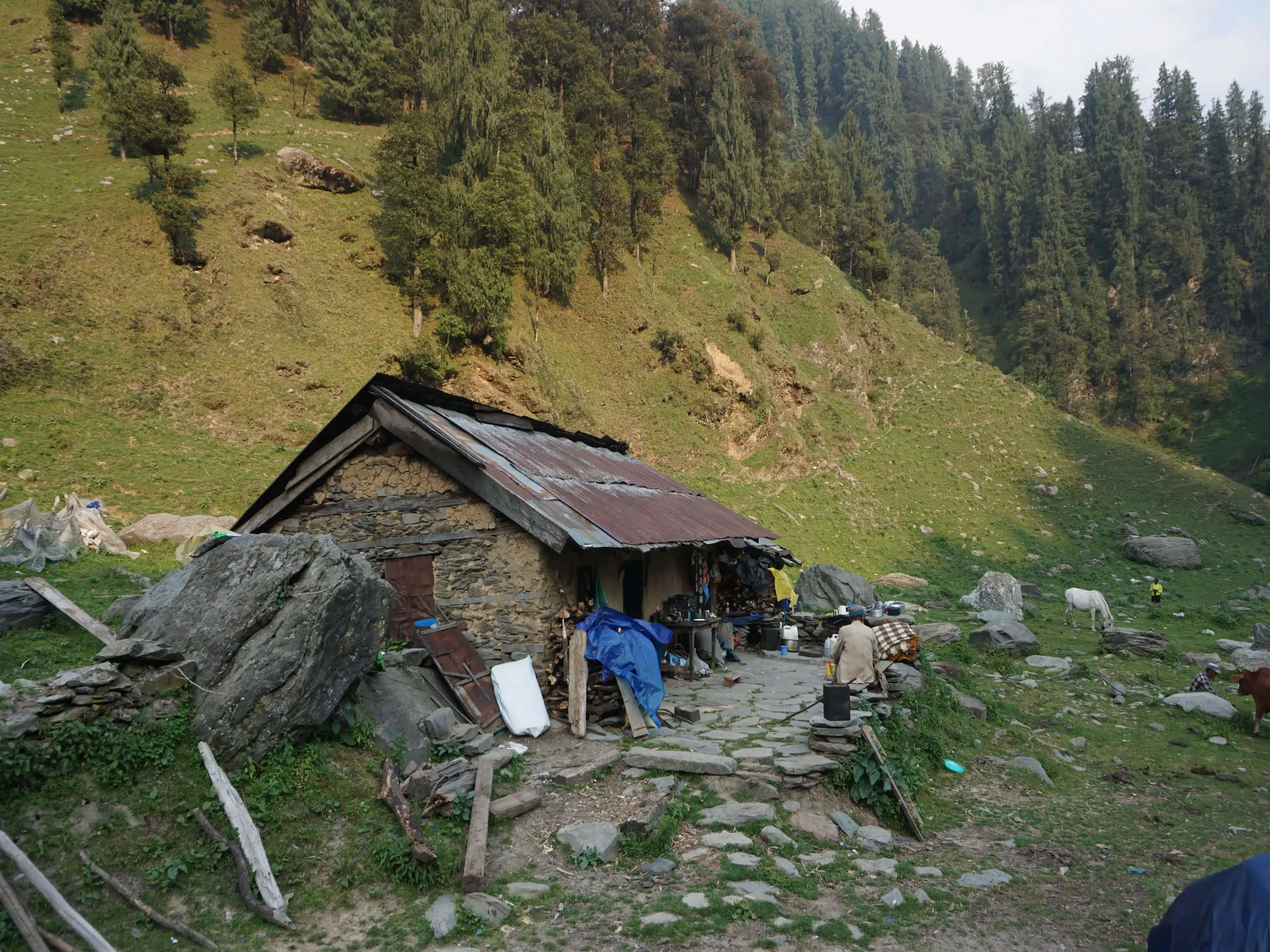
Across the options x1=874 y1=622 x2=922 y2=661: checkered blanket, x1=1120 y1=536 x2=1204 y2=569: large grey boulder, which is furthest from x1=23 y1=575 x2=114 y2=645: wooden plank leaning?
x1=1120 y1=536 x2=1204 y2=569: large grey boulder

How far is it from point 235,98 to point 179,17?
23144 millimetres

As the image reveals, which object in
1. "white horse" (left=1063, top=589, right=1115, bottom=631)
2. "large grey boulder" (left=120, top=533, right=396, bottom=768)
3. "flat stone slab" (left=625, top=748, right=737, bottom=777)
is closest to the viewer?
"large grey boulder" (left=120, top=533, right=396, bottom=768)

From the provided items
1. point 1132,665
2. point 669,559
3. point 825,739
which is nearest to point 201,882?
point 825,739

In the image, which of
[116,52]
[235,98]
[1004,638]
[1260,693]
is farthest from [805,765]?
[116,52]

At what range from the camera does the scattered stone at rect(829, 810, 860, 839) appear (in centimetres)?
852

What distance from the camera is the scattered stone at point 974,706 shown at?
13.2 meters

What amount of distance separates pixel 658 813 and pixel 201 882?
438 centimetres

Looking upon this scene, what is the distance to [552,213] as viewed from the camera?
3616 cm

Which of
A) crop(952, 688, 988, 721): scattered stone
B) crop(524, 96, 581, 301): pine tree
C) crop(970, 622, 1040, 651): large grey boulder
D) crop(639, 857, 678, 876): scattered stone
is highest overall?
crop(524, 96, 581, 301): pine tree

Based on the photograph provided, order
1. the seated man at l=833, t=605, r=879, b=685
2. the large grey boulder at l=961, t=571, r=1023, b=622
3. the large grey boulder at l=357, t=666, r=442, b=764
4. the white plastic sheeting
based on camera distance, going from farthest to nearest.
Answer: the large grey boulder at l=961, t=571, r=1023, b=622 → the seated man at l=833, t=605, r=879, b=685 → the white plastic sheeting → the large grey boulder at l=357, t=666, r=442, b=764

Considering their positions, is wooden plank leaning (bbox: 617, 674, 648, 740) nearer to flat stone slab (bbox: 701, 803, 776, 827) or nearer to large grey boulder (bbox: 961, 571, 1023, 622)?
flat stone slab (bbox: 701, 803, 776, 827)

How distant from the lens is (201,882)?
626cm

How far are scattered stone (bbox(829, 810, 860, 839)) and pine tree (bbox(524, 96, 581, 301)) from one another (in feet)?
103

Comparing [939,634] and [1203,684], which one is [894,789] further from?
[939,634]
